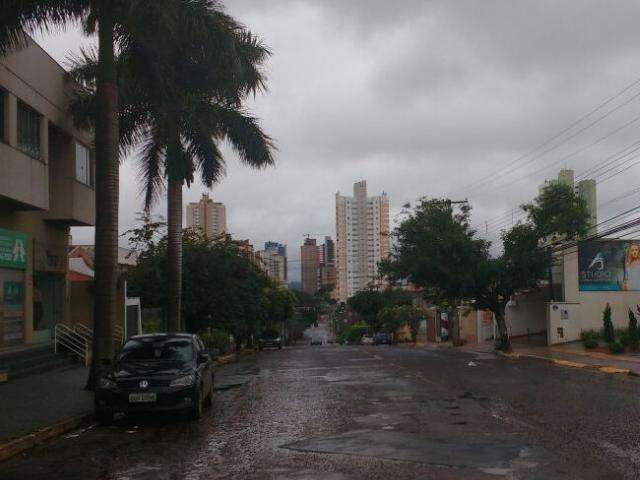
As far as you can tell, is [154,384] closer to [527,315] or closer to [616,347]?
[616,347]

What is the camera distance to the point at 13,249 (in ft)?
74.2

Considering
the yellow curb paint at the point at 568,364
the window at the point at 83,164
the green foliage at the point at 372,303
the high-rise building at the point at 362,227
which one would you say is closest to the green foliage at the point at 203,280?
the window at the point at 83,164

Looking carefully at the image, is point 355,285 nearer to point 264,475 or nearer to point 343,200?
point 343,200

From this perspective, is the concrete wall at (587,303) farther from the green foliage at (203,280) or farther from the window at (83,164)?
the window at (83,164)

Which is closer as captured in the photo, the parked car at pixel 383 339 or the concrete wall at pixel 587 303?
the concrete wall at pixel 587 303

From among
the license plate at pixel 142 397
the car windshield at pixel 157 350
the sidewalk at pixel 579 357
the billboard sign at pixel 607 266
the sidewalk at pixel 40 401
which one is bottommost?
the sidewalk at pixel 579 357

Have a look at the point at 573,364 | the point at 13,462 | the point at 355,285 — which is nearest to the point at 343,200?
the point at 355,285

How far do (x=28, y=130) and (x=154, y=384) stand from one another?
43.9 feet

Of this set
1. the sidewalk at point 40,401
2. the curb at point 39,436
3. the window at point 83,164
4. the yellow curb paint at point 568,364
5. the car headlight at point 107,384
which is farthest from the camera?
the window at point 83,164

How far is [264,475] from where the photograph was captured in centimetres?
809

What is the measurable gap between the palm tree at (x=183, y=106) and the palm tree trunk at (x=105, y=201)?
1.49m

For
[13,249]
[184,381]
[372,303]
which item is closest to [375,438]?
[184,381]

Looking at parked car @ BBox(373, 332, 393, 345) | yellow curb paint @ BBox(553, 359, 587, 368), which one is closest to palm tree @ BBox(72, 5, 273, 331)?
yellow curb paint @ BBox(553, 359, 587, 368)

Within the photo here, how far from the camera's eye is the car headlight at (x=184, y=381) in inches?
495
